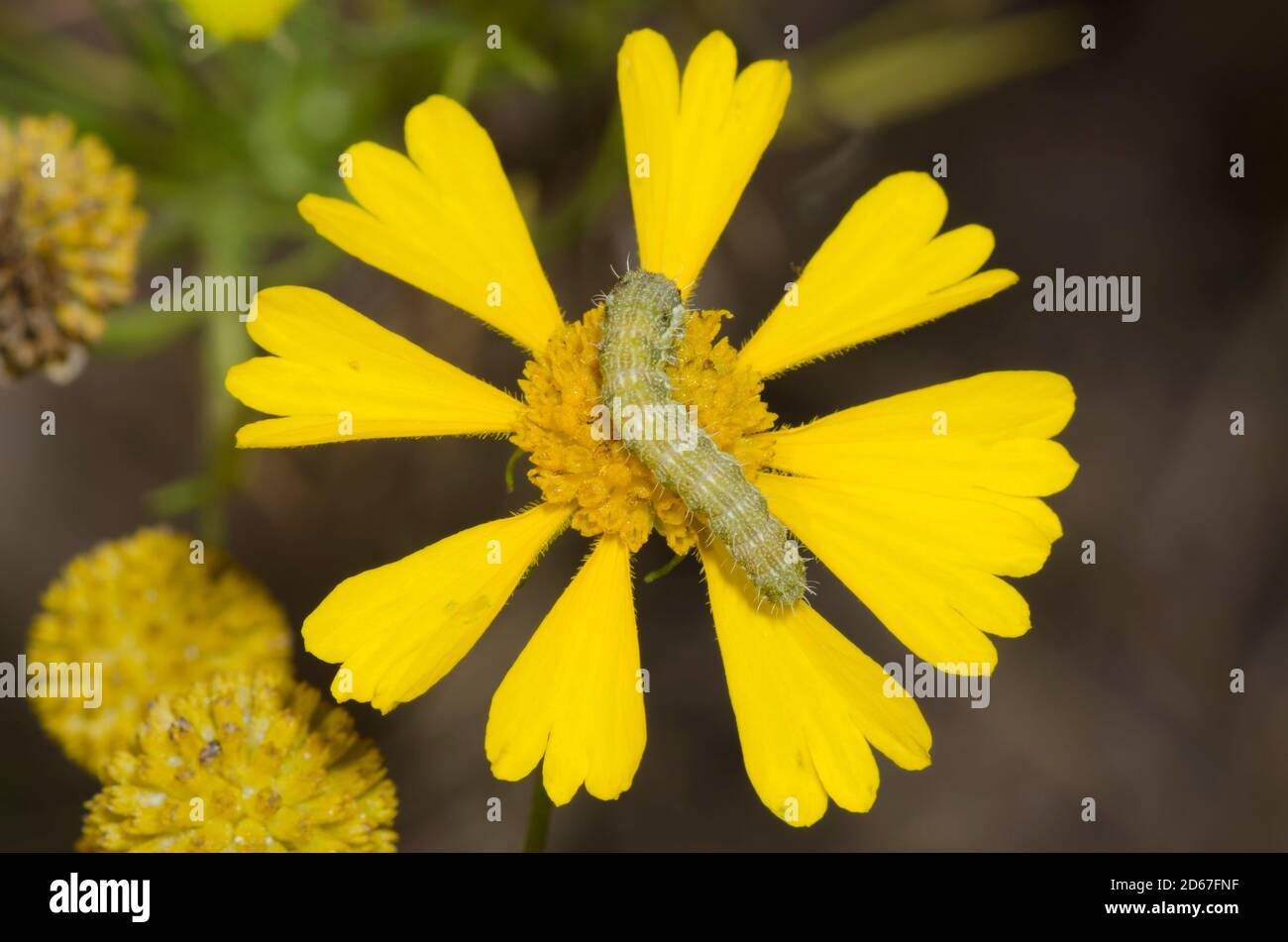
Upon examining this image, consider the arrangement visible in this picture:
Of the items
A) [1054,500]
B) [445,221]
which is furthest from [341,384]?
[1054,500]

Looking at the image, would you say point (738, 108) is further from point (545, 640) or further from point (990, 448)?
point (545, 640)

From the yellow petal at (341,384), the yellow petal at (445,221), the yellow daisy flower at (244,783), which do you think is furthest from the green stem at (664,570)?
the yellow daisy flower at (244,783)

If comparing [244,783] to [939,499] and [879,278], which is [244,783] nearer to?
[939,499]

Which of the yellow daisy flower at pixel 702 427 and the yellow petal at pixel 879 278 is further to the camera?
the yellow petal at pixel 879 278

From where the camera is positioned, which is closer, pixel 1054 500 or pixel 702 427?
pixel 702 427

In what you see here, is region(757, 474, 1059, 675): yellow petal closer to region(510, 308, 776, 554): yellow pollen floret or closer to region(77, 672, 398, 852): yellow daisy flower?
region(510, 308, 776, 554): yellow pollen floret

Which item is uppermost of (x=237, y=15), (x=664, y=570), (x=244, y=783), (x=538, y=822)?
(x=237, y=15)

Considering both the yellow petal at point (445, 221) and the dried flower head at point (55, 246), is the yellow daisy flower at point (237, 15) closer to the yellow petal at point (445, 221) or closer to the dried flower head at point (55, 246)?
the yellow petal at point (445, 221)
